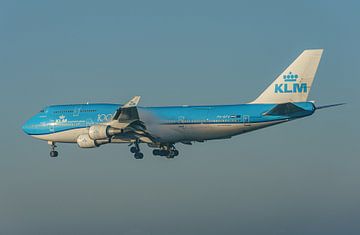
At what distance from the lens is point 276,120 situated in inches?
2557

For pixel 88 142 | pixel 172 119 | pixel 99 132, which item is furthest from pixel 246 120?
pixel 88 142

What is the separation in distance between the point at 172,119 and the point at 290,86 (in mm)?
10168

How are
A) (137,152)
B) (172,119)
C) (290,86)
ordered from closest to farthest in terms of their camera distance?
1. (290,86)
2. (172,119)
3. (137,152)

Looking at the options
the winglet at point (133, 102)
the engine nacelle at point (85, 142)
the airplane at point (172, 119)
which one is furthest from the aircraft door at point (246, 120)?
the engine nacelle at point (85, 142)

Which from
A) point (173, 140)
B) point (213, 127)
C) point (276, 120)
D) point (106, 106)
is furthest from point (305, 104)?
point (106, 106)

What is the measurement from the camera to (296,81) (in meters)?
66.6

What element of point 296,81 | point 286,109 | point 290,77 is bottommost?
point 286,109

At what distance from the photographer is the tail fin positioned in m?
66.1

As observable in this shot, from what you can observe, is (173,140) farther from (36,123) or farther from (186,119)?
(36,123)

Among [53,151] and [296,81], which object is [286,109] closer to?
[296,81]

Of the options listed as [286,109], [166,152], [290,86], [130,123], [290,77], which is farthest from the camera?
[166,152]

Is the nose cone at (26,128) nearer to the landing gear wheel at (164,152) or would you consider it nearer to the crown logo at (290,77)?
the landing gear wheel at (164,152)

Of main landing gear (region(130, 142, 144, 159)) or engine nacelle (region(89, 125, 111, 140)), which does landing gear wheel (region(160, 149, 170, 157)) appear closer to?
main landing gear (region(130, 142, 144, 159))

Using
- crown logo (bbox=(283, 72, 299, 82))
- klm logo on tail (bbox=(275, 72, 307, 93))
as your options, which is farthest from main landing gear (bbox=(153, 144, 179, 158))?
crown logo (bbox=(283, 72, 299, 82))
